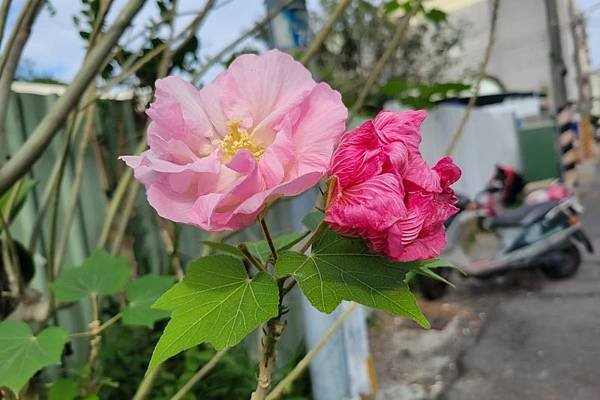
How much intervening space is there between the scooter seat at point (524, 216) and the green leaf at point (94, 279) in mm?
4068

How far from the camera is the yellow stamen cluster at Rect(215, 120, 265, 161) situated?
53 cm

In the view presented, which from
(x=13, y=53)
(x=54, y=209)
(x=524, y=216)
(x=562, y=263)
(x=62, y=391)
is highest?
(x=13, y=53)

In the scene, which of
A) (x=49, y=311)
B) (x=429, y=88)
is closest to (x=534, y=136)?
(x=429, y=88)

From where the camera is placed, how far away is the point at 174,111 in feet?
1.71

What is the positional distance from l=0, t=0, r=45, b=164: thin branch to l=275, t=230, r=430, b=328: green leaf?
71 centimetres

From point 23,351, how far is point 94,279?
0.96ft

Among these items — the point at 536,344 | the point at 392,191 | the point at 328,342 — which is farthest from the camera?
the point at 536,344

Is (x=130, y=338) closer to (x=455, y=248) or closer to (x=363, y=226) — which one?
(x=363, y=226)

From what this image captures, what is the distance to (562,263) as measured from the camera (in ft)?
15.5

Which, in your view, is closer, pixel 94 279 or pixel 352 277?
pixel 352 277

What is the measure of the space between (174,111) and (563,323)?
387 centimetres

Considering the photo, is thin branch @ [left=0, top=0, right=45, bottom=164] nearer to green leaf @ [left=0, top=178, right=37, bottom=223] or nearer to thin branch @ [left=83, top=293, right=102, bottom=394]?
thin branch @ [left=83, top=293, right=102, bottom=394]

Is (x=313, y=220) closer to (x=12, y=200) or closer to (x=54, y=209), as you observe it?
(x=54, y=209)

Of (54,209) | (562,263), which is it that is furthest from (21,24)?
(562,263)
